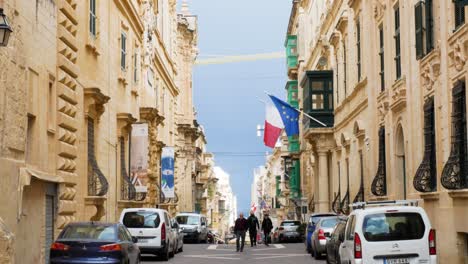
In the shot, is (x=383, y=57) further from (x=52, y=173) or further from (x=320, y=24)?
(x=320, y=24)

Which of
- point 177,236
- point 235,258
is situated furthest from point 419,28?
point 177,236

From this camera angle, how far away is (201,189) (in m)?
98.7

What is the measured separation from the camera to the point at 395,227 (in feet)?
57.1

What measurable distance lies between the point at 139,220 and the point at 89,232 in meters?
9.72

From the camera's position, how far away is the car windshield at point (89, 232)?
1911 cm

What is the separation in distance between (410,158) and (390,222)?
9759 mm

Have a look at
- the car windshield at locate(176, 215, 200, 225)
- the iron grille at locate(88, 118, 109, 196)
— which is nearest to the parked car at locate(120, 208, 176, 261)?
the iron grille at locate(88, 118, 109, 196)

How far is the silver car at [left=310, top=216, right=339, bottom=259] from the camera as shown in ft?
93.4

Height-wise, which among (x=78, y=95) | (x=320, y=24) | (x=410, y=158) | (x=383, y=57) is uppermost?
(x=320, y=24)

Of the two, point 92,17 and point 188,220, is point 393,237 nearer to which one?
point 92,17

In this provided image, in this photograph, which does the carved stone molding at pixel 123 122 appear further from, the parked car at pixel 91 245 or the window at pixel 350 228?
the window at pixel 350 228

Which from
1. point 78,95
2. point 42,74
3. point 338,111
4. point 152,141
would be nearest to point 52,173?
point 42,74

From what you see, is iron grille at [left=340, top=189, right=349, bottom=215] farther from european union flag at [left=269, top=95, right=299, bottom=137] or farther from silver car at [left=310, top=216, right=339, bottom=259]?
silver car at [left=310, top=216, right=339, bottom=259]

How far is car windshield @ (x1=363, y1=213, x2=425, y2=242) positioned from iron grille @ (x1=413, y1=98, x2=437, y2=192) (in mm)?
6569
